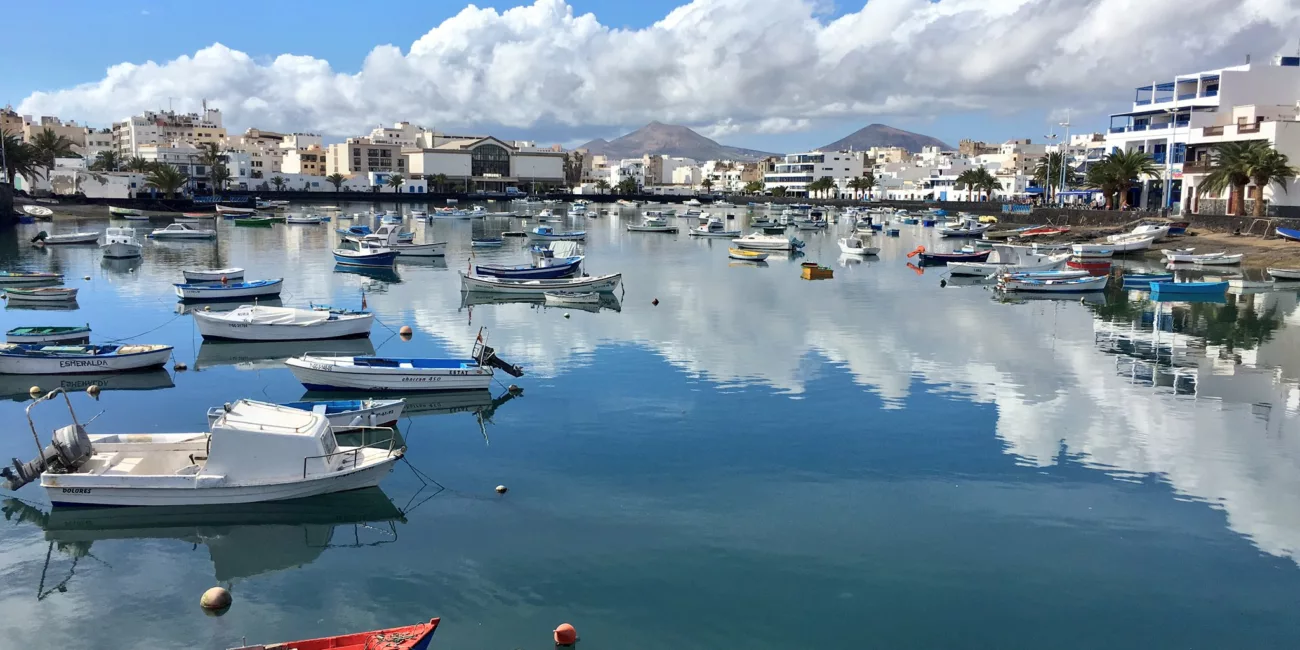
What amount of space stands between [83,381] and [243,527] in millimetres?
12591

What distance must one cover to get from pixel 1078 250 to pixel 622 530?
177 ft

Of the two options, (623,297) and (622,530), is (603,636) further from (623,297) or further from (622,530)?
(623,297)

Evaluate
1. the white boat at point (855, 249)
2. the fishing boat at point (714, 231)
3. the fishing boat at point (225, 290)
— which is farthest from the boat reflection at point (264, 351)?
the fishing boat at point (714, 231)

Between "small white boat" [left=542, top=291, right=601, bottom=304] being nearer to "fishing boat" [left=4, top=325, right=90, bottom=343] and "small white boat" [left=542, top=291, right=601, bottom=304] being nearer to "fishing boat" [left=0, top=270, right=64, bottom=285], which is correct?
"fishing boat" [left=4, top=325, right=90, bottom=343]

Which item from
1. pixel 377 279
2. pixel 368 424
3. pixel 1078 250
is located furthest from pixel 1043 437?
pixel 1078 250

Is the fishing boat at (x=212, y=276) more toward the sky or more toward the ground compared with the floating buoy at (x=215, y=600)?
more toward the sky

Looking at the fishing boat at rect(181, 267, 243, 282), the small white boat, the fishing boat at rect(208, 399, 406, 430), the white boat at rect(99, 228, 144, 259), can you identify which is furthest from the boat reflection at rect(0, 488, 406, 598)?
the white boat at rect(99, 228, 144, 259)

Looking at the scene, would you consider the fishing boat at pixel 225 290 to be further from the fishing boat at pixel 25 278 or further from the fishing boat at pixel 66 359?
the fishing boat at pixel 66 359

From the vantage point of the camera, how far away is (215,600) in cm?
1208

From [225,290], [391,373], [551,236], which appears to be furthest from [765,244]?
[391,373]

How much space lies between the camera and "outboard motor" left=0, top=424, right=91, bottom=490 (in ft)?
49.0

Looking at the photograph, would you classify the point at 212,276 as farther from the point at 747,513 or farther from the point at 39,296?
the point at 747,513

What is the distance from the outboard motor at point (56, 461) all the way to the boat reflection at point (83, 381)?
339 inches

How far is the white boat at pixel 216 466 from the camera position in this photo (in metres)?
14.6
